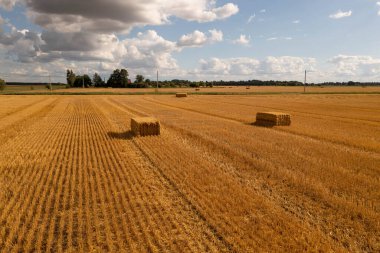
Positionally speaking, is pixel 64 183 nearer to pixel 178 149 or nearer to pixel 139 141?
pixel 178 149

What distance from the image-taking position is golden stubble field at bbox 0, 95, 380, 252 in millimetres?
5980

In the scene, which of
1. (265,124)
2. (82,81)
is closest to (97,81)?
(82,81)

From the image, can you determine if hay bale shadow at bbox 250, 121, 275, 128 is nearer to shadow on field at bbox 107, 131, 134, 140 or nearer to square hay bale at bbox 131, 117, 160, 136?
square hay bale at bbox 131, 117, 160, 136

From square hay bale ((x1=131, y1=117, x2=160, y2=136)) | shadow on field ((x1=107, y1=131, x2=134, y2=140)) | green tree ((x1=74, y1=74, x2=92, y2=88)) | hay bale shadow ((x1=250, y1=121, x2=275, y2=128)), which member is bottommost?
shadow on field ((x1=107, y1=131, x2=134, y2=140))

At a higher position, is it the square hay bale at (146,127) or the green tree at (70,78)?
the green tree at (70,78)

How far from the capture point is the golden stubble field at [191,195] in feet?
19.6

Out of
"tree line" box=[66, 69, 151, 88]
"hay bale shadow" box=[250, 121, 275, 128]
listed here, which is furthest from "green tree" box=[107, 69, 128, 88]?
"hay bale shadow" box=[250, 121, 275, 128]

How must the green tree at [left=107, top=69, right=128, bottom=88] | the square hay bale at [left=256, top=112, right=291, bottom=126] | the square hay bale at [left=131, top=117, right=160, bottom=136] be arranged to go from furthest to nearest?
the green tree at [left=107, top=69, right=128, bottom=88] → the square hay bale at [left=256, top=112, right=291, bottom=126] → the square hay bale at [left=131, top=117, right=160, bottom=136]

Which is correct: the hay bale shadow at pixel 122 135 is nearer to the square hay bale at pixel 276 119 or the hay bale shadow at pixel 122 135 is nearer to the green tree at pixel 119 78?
the square hay bale at pixel 276 119

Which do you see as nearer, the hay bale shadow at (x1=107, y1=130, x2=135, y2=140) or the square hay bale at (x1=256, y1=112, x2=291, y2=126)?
the hay bale shadow at (x1=107, y1=130, x2=135, y2=140)

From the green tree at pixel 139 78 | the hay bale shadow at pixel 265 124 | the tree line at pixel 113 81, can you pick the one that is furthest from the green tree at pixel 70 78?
the hay bale shadow at pixel 265 124

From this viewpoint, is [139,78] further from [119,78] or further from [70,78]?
[70,78]

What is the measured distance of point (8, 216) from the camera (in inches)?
274

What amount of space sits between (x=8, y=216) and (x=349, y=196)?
8.17 meters
